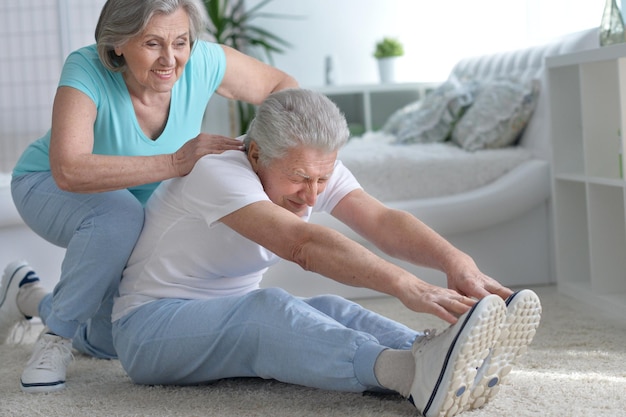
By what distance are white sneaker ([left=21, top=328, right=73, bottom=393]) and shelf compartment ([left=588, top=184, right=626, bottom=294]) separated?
1.71 meters

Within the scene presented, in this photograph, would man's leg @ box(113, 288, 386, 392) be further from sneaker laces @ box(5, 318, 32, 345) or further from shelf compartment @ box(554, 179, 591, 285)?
shelf compartment @ box(554, 179, 591, 285)

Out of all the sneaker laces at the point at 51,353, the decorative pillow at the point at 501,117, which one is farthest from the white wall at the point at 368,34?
the sneaker laces at the point at 51,353

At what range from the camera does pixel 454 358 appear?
153cm

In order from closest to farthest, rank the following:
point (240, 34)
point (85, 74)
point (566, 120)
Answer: point (85, 74), point (566, 120), point (240, 34)

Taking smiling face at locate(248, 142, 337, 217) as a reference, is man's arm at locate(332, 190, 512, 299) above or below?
below

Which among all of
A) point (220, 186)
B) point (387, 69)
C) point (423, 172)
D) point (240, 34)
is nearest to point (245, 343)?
point (220, 186)

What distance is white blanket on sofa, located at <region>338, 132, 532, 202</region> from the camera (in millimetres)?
3391

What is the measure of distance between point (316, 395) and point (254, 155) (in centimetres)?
51

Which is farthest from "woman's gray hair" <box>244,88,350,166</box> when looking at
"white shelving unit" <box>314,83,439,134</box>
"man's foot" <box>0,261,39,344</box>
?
"white shelving unit" <box>314,83,439,134</box>

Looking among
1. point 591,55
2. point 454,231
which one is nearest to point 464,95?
point 454,231

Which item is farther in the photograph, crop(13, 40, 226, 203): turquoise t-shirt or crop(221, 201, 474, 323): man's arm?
crop(13, 40, 226, 203): turquoise t-shirt

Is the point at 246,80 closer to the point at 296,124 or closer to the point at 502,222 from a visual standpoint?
the point at 296,124

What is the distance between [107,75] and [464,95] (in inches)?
82.9

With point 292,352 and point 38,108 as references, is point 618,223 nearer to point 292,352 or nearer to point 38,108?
point 292,352
